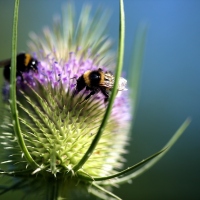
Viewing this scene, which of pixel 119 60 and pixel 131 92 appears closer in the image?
pixel 119 60

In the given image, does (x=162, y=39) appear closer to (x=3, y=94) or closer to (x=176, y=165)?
(x=176, y=165)

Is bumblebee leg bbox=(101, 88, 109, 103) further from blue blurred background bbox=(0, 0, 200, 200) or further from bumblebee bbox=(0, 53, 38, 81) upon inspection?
blue blurred background bbox=(0, 0, 200, 200)

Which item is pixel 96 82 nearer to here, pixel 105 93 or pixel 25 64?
pixel 105 93

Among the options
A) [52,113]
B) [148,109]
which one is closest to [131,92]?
[52,113]

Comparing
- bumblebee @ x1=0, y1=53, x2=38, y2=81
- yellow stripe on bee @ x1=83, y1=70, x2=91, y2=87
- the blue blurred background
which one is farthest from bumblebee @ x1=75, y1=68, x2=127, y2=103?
the blue blurred background

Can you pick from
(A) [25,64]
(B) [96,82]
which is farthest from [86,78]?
(A) [25,64]

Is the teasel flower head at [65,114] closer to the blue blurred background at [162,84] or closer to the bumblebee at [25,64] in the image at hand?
the bumblebee at [25,64]
